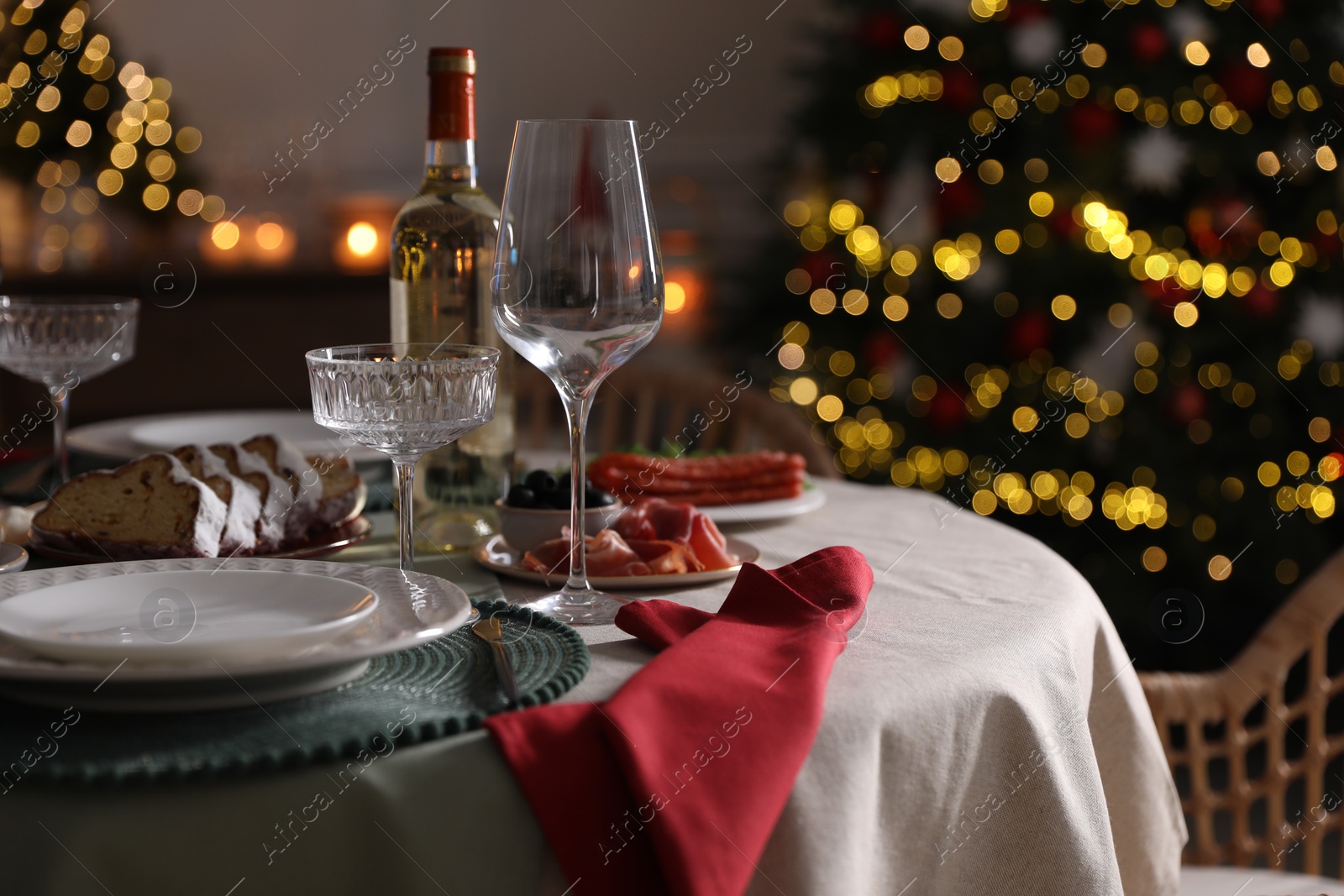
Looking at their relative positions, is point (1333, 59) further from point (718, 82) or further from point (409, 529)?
point (409, 529)

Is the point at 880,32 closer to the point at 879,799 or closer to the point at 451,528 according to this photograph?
the point at 451,528

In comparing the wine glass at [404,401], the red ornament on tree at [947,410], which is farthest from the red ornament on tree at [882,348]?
the wine glass at [404,401]

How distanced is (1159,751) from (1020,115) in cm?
224

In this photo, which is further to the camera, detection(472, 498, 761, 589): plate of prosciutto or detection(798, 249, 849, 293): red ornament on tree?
detection(798, 249, 849, 293): red ornament on tree

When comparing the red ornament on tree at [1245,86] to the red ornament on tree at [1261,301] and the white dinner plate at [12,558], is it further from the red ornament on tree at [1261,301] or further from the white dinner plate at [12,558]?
the white dinner plate at [12,558]

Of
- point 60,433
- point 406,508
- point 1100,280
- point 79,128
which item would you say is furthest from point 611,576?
point 79,128

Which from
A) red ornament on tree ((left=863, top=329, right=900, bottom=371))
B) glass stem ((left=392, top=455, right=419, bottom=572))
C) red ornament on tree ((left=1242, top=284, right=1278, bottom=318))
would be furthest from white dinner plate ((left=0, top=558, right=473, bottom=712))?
red ornament on tree ((left=1242, top=284, right=1278, bottom=318))

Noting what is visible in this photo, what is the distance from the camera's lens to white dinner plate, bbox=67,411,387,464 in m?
1.28

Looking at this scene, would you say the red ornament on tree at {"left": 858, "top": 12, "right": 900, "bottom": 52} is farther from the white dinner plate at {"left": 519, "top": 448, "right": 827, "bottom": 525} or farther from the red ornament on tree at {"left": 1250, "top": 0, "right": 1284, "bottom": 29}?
the white dinner plate at {"left": 519, "top": 448, "right": 827, "bottom": 525}

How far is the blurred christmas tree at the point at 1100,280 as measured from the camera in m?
2.82

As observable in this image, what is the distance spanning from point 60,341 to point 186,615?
602 mm

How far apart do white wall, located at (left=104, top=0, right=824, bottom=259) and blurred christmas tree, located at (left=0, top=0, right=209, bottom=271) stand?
40 centimetres

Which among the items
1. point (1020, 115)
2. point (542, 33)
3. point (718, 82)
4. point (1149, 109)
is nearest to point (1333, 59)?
point (1149, 109)

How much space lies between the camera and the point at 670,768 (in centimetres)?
63
